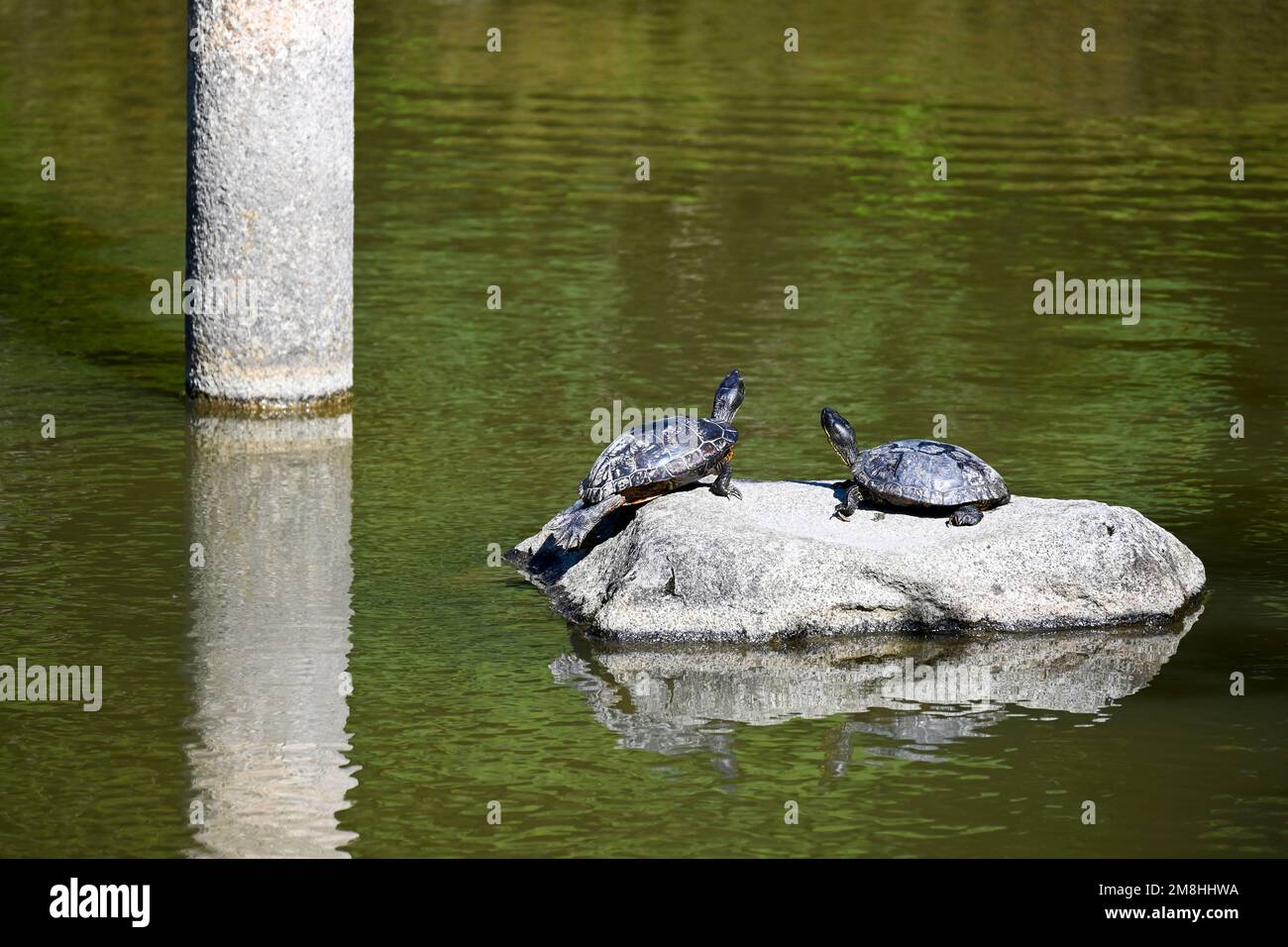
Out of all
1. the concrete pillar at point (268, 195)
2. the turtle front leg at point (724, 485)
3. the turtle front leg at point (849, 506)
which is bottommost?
the turtle front leg at point (849, 506)

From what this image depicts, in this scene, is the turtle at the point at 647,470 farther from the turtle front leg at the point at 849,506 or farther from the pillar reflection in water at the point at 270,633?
the pillar reflection in water at the point at 270,633

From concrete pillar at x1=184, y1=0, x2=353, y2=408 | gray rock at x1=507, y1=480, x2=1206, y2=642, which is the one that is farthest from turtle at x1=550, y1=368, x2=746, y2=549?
concrete pillar at x1=184, y1=0, x2=353, y2=408

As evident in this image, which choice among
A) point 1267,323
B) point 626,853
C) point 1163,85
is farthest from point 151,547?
point 1163,85

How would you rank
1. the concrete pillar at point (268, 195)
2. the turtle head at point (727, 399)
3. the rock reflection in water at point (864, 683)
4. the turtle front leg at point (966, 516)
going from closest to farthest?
1. the rock reflection in water at point (864, 683)
2. the turtle front leg at point (966, 516)
3. the turtle head at point (727, 399)
4. the concrete pillar at point (268, 195)

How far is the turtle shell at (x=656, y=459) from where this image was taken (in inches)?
383

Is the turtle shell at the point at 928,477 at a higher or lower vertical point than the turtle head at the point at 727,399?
lower

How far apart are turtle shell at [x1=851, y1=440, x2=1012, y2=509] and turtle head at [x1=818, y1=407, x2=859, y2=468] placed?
0.79ft

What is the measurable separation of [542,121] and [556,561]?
46.9 feet

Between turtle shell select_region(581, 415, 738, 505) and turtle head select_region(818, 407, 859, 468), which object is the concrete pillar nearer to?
turtle shell select_region(581, 415, 738, 505)

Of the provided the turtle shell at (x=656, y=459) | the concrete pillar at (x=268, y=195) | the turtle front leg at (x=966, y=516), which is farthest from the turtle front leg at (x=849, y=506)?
the concrete pillar at (x=268, y=195)

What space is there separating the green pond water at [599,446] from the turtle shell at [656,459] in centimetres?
63

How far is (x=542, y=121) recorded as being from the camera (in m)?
23.7

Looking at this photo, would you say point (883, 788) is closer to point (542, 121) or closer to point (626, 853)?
point (626, 853)

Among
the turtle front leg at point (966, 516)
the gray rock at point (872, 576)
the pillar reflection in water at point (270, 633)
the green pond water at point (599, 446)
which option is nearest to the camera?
the pillar reflection in water at point (270, 633)
